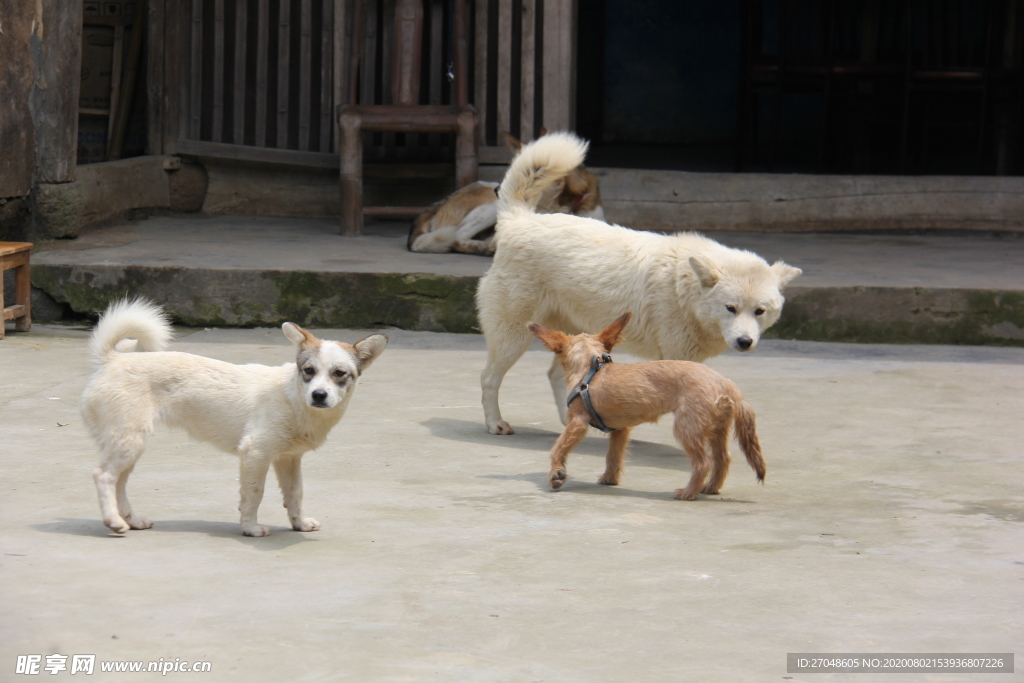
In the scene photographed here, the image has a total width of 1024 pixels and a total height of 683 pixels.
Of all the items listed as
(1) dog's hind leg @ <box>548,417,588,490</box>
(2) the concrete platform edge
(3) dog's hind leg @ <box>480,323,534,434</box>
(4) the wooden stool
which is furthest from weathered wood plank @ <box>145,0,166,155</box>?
(1) dog's hind leg @ <box>548,417,588,490</box>

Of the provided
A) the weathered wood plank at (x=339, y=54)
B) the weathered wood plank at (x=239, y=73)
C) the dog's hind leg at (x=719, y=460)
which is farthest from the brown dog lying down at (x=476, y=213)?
the dog's hind leg at (x=719, y=460)

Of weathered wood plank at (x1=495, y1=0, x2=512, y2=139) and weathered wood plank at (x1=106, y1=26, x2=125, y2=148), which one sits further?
weathered wood plank at (x1=106, y1=26, x2=125, y2=148)

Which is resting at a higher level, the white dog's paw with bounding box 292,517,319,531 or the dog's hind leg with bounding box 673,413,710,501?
the dog's hind leg with bounding box 673,413,710,501

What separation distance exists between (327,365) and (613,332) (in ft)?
5.14

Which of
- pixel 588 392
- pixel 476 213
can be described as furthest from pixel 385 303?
pixel 588 392

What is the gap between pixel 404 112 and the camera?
945cm

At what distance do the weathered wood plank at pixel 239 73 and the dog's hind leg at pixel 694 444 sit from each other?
23.6 ft

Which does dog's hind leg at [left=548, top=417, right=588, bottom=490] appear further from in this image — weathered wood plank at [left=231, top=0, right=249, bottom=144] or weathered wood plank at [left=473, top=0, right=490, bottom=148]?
weathered wood plank at [left=231, top=0, right=249, bottom=144]

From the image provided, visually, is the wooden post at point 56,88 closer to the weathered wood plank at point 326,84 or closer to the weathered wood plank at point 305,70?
the weathered wood plank at point 305,70

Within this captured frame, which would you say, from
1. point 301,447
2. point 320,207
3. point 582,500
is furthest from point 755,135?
point 301,447

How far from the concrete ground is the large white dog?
50 cm

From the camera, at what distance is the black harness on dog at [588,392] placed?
4703mm

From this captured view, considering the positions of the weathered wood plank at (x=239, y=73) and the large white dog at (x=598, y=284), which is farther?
the weathered wood plank at (x=239, y=73)

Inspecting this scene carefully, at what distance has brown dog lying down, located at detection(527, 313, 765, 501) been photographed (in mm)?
4523
